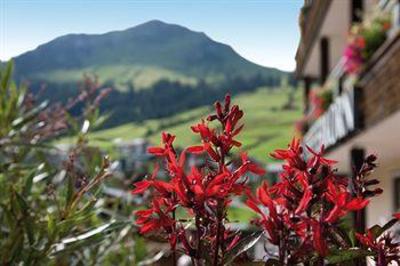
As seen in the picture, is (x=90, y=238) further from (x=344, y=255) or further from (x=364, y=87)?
(x=364, y=87)

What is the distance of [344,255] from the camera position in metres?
1.09

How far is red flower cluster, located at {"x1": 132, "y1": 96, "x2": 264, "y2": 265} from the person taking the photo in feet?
3.40

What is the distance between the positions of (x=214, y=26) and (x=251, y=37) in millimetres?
83

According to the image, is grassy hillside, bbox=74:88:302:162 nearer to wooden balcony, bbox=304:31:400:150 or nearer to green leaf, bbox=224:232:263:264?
wooden balcony, bbox=304:31:400:150

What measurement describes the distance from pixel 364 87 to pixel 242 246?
1085 centimetres

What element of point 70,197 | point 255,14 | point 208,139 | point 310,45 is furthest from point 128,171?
point 310,45

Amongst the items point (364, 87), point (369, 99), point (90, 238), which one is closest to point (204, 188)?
point (90, 238)

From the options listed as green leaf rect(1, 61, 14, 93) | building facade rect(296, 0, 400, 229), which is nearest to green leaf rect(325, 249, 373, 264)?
green leaf rect(1, 61, 14, 93)

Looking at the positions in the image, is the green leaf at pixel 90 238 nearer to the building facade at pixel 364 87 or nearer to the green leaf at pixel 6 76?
the green leaf at pixel 6 76

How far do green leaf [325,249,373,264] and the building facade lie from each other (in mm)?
4672

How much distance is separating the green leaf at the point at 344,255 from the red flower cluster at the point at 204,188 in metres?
0.13

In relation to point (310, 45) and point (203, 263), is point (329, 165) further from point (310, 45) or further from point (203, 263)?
point (310, 45)

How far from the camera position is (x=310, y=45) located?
22.6m

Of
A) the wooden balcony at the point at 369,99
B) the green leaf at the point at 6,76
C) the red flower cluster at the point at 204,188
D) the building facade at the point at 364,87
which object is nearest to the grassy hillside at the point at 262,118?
the building facade at the point at 364,87
